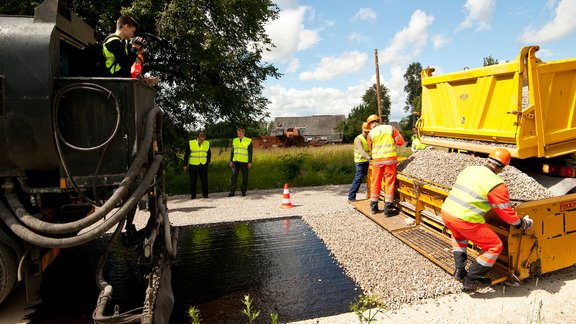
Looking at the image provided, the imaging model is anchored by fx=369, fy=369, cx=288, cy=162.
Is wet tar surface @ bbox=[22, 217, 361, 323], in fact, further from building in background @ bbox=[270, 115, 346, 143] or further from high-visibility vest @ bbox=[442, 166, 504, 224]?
building in background @ bbox=[270, 115, 346, 143]

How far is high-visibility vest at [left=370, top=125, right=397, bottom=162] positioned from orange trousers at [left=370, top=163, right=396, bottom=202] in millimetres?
147

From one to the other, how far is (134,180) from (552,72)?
16.8ft

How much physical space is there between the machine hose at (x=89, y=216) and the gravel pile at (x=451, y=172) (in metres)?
4.03

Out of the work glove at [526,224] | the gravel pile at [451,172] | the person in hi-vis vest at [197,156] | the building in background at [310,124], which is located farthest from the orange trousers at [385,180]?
the building in background at [310,124]

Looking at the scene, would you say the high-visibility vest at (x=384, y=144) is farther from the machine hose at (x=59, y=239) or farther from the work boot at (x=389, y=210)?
the machine hose at (x=59, y=239)

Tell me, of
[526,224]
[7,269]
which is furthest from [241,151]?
[526,224]

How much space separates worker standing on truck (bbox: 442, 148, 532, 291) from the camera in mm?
3900

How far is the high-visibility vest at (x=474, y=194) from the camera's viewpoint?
13.0 feet

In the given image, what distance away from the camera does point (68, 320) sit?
12.1 feet

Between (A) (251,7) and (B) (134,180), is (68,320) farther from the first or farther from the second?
(A) (251,7)

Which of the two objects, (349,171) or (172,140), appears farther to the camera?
(349,171)

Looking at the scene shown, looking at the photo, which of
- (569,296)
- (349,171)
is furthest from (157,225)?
(349,171)

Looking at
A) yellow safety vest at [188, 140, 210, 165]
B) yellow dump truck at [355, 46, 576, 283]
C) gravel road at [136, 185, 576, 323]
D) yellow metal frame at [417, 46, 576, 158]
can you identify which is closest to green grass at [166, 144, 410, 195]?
yellow safety vest at [188, 140, 210, 165]

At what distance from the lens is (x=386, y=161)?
253 inches
